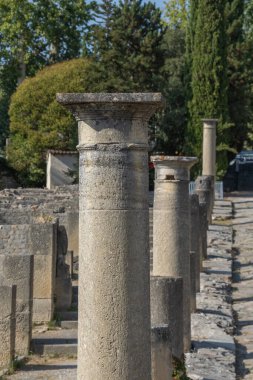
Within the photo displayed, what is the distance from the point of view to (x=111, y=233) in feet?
23.0

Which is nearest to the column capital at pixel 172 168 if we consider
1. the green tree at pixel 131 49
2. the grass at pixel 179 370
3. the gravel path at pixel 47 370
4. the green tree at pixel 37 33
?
the gravel path at pixel 47 370

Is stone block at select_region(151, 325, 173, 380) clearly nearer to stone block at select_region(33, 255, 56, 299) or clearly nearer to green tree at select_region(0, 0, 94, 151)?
stone block at select_region(33, 255, 56, 299)

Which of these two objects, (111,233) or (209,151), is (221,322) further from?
(209,151)

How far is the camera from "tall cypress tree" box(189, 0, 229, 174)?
3819cm

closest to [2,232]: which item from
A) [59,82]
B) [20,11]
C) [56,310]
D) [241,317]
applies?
[56,310]

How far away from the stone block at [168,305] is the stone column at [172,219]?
2272 millimetres

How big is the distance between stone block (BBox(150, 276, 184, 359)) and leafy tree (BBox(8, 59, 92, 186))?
29844 mm

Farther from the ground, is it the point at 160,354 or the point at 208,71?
the point at 208,71

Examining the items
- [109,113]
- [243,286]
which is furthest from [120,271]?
[243,286]

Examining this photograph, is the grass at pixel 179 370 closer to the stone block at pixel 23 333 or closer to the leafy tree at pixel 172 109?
the stone block at pixel 23 333

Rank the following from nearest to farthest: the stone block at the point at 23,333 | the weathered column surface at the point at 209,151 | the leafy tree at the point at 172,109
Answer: the stone block at the point at 23,333 < the weathered column surface at the point at 209,151 < the leafy tree at the point at 172,109

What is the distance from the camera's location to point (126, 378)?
23.1 feet

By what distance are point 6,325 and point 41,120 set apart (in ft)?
98.8

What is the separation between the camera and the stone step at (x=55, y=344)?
1340 centimetres
